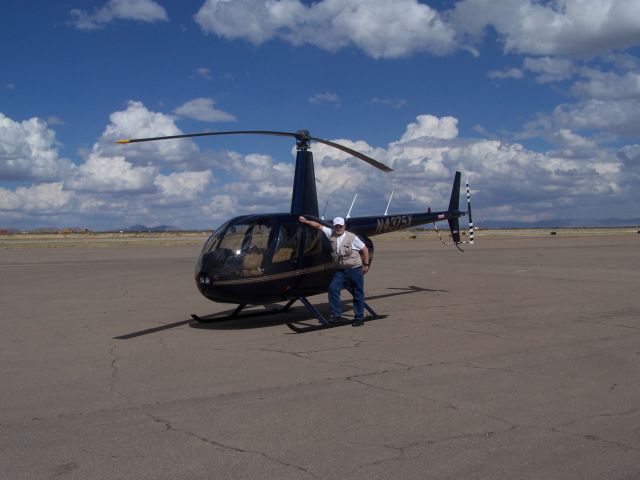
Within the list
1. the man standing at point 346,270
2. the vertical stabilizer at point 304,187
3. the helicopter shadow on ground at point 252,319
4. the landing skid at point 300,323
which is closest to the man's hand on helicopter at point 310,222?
the man standing at point 346,270

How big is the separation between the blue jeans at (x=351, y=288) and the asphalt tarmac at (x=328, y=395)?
1.75ft

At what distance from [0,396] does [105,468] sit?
279cm

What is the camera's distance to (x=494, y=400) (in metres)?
6.28

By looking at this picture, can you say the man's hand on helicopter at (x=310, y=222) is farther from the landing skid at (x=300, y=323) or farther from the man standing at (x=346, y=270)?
the landing skid at (x=300, y=323)

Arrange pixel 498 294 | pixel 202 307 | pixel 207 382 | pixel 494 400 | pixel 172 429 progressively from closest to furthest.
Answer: pixel 172 429 < pixel 494 400 < pixel 207 382 < pixel 202 307 < pixel 498 294

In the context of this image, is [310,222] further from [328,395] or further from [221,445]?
[221,445]

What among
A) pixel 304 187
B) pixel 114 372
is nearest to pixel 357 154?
pixel 304 187

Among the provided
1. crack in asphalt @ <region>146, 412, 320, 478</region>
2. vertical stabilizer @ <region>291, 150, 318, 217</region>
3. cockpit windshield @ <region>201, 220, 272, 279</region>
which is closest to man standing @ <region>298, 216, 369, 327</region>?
cockpit windshield @ <region>201, 220, 272, 279</region>

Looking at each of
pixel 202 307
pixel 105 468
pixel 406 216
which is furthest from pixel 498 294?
pixel 105 468

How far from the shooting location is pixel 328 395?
6578 mm

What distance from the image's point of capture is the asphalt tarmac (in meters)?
4.76

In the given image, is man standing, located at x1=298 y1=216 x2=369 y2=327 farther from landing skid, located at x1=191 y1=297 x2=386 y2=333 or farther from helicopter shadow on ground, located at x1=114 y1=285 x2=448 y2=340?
helicopter shadow on ground, located at x1=114 y1=285 x2=448 y2=340

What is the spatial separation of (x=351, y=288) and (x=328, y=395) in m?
4.91

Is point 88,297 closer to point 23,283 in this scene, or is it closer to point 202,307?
point 202,307
